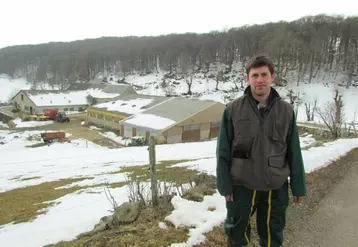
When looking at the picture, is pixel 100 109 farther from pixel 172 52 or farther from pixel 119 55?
pixel 119 55

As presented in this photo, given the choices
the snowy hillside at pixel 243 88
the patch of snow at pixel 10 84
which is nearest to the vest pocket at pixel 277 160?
the snowy hillside at pixel 243 88

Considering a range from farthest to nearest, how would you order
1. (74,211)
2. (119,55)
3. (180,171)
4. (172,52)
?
(119,55) → (172,52) → (180,171) → (74,211)

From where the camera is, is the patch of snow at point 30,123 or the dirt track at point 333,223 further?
the patch of snow at point 30,123

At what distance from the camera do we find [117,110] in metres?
39.9

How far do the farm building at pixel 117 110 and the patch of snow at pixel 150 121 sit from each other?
12.3 feet

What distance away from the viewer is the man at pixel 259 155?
2998 mm

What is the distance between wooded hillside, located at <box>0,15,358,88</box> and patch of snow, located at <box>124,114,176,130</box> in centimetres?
2913

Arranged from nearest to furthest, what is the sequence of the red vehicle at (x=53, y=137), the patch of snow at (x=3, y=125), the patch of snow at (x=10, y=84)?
the red vehicle at (x=53, y=137) < the patch of snow at (x=3, y=125) < the patch of snow at (x=10, y=84)

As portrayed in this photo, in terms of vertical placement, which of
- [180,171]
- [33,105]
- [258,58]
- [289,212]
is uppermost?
[258,58]

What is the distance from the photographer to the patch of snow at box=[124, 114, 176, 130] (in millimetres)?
29984

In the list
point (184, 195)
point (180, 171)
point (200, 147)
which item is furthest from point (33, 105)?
point (184, 195)

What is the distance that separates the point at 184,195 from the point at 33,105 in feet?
183

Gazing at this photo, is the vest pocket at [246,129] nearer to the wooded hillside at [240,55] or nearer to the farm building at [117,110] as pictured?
the farm building at [117,110]

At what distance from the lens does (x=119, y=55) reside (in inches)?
4609
